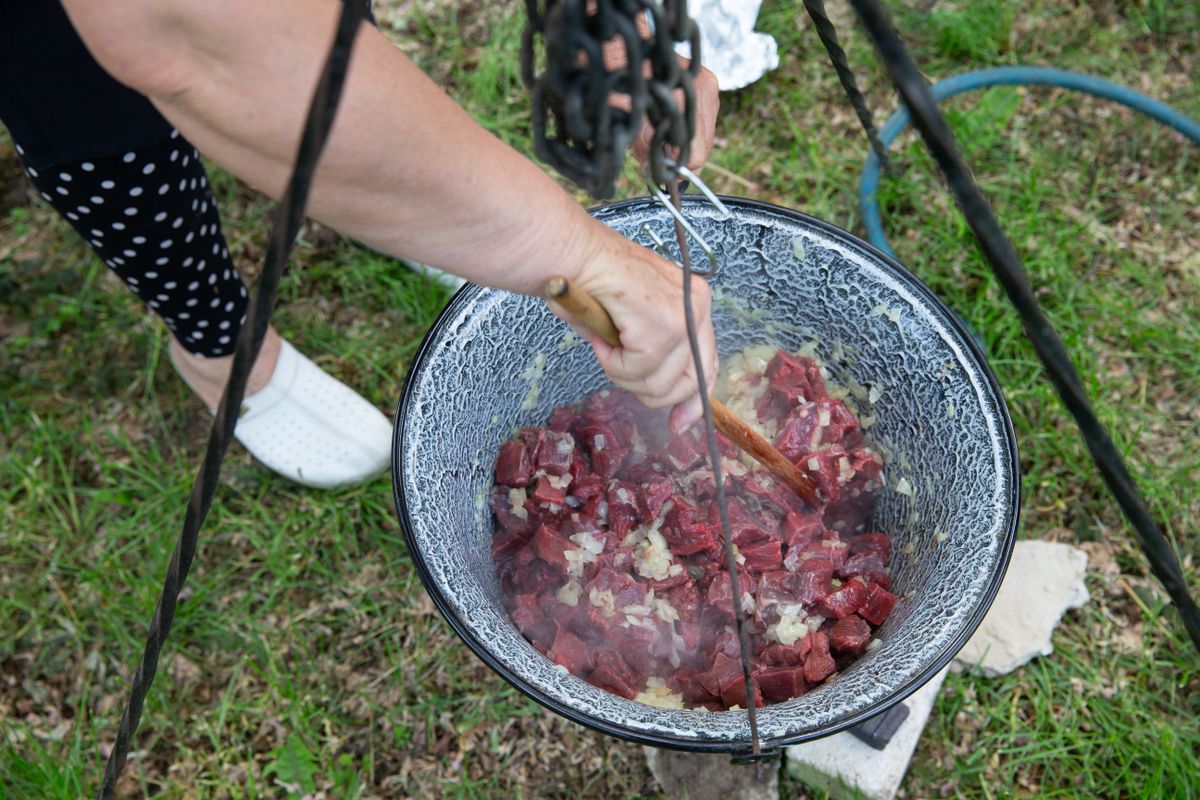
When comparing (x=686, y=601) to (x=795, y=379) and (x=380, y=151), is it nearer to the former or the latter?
(x=795, y=379)

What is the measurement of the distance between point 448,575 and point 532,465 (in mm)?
413

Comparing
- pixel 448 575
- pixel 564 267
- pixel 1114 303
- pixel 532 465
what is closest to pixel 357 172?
pixel 564 267

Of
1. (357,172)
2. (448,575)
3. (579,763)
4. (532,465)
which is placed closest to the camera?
(357,172)

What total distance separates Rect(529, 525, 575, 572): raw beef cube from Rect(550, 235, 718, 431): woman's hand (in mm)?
414

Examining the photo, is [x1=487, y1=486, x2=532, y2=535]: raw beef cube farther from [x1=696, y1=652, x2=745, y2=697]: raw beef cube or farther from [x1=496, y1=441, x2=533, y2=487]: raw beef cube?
[x1=696, y1=652, x2=745, y2=697]: raw beef cube

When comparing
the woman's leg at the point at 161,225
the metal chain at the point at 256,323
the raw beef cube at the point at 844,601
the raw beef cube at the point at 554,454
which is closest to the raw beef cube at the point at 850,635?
the raw beef cube at the point at 844,601

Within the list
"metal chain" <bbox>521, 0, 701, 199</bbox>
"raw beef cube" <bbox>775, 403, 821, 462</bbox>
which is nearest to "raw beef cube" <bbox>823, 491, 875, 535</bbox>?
"raw beef cube" <bbox>775, 403, 821, 462</bbox>

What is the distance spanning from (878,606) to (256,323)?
1.12 meters

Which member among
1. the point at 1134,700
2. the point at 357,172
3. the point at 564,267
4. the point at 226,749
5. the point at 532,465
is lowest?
the point at 226,749

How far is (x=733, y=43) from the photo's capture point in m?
2.85

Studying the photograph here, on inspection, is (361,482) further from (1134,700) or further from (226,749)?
(1134,700)

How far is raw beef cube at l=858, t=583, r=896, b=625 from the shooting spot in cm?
158

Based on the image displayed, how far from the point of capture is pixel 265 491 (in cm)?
241

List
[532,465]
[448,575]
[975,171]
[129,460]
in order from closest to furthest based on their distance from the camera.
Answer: [448,575]
[532,465]
[129,460]
[975,171]
